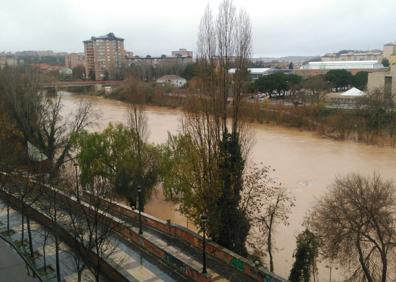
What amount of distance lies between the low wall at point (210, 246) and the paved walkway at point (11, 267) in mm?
2225

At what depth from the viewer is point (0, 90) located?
72.5ft

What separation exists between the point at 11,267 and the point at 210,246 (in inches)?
182

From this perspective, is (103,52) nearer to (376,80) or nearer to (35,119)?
(376,80)

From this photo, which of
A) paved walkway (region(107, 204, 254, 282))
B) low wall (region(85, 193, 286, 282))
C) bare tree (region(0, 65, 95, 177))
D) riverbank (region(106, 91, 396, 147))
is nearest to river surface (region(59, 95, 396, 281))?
riverbank (region(106, 91, 396, 147))

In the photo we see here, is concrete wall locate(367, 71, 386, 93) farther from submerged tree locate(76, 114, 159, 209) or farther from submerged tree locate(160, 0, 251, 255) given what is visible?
submerged tree locate(160, 0, 251, 255)

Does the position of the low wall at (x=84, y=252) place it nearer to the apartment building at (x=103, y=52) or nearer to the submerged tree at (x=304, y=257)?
the submerged tree at (x=304, y=257)

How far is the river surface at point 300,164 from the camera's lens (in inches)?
536

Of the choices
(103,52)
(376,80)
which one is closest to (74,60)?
(103,52)

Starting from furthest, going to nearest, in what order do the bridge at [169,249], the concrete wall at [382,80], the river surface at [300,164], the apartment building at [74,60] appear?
the apartment building at [74,60]
the concrete wall at [382,80]
the river surface at [300,164]
the bridge at [169,249]

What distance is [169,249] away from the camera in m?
10.4

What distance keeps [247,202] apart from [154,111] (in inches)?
1513

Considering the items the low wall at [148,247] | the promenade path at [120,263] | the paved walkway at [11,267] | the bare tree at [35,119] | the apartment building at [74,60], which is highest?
the apartment building at [74,60]

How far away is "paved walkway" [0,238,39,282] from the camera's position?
29.7 ft

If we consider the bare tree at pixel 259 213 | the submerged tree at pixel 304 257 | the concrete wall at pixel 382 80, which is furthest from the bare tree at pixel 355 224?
the concrete wall at pixel 382 80
